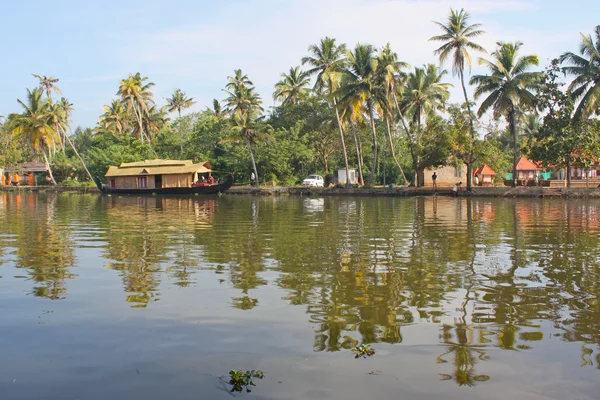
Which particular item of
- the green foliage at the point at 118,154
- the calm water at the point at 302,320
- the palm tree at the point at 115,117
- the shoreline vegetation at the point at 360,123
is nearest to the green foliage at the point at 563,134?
the shoreline vegetation at the point at 360,123

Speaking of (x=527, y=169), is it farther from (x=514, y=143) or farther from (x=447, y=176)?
(x=514, y=143)

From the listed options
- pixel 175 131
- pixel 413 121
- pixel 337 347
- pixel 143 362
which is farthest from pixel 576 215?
pixel 175 131

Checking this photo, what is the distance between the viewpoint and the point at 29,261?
10516 mm

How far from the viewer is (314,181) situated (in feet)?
163

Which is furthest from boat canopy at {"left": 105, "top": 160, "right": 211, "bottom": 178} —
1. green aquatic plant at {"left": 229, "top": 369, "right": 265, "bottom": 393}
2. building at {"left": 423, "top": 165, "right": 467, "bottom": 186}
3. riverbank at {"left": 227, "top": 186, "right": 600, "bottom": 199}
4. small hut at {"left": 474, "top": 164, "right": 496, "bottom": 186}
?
green aquatic plant at {"left": 229, "top": 369, "right": 265, "bottom": 393}

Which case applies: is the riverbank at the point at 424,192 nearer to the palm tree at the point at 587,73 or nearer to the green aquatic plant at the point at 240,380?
the palm tree at the point at 587,73

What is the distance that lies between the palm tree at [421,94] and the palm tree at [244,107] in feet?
45.7

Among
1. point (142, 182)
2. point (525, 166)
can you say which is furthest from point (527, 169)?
point (142, 182)

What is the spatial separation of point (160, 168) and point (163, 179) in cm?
105

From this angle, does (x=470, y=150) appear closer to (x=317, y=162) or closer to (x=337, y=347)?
(x=317, y=162)

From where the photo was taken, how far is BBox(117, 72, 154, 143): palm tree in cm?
5475

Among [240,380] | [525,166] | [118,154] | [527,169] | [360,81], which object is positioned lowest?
[240,380]

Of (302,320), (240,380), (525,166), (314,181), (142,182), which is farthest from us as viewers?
(525,166)

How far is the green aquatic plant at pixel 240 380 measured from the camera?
14.8 ft
